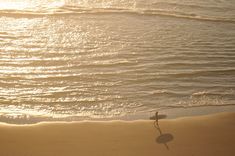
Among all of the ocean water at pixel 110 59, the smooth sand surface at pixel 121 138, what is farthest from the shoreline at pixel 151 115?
the smooth sand surface at pixel 121 138

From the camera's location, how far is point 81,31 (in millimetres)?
11367

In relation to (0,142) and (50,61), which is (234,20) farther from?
(0,142)

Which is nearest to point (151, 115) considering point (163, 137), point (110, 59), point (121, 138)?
point (163, 137)

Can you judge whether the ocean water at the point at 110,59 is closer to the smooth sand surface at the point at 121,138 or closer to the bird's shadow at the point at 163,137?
the smooth sand surface at the point at 121,138

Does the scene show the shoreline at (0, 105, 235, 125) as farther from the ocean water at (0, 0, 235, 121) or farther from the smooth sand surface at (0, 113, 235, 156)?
the smooth sand surface at (0, 113, 235, 156)

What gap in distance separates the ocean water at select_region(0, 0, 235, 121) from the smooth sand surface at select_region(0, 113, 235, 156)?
1.87ft

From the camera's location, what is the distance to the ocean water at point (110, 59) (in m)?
7.81

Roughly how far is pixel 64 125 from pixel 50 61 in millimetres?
2748

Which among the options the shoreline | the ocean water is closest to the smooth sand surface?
the shoreline

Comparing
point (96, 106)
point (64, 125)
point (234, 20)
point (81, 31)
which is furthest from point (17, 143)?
point (234, 20)

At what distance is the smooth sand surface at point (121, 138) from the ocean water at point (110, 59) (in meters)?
0.57

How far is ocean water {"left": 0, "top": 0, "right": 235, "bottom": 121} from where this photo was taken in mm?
7809

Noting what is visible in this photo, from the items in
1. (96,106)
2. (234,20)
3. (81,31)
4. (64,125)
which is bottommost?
(64,125)

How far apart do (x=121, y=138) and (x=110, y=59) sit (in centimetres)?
322
